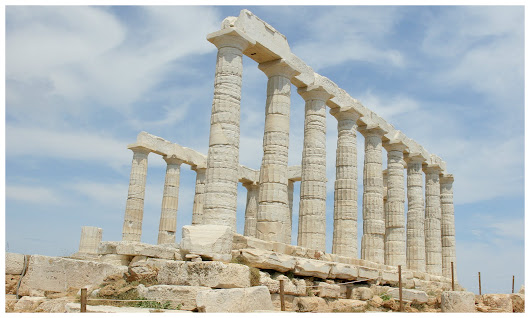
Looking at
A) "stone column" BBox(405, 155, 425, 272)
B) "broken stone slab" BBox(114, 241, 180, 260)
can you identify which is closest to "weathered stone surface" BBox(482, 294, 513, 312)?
"broken stone slab" BBox(114, 241, 180, 260)

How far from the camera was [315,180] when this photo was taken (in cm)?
2330

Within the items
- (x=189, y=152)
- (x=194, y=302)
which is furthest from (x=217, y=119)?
(x=189, y=152)

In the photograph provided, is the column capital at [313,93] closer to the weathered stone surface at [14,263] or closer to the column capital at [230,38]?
the column capital at [230,38]

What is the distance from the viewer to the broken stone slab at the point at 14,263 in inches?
542

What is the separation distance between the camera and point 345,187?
2597cm

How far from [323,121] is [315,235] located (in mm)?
5154

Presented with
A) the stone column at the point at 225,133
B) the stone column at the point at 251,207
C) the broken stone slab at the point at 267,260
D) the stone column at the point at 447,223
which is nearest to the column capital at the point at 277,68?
Answer: the stone column at the point at 225,133

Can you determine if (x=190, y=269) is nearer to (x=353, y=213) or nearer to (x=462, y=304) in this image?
(x=462, y=304)

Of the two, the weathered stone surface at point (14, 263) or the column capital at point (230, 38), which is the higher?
the column capital at point (230, 38)

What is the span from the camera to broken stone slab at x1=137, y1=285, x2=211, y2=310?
1133cm

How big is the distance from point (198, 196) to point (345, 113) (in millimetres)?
11871

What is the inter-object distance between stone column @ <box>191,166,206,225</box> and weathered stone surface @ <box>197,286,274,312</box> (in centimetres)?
2115

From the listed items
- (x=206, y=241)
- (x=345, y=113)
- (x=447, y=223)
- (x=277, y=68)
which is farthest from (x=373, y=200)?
(x=206, y=241)

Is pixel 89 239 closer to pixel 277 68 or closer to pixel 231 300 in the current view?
pixel 277 68
